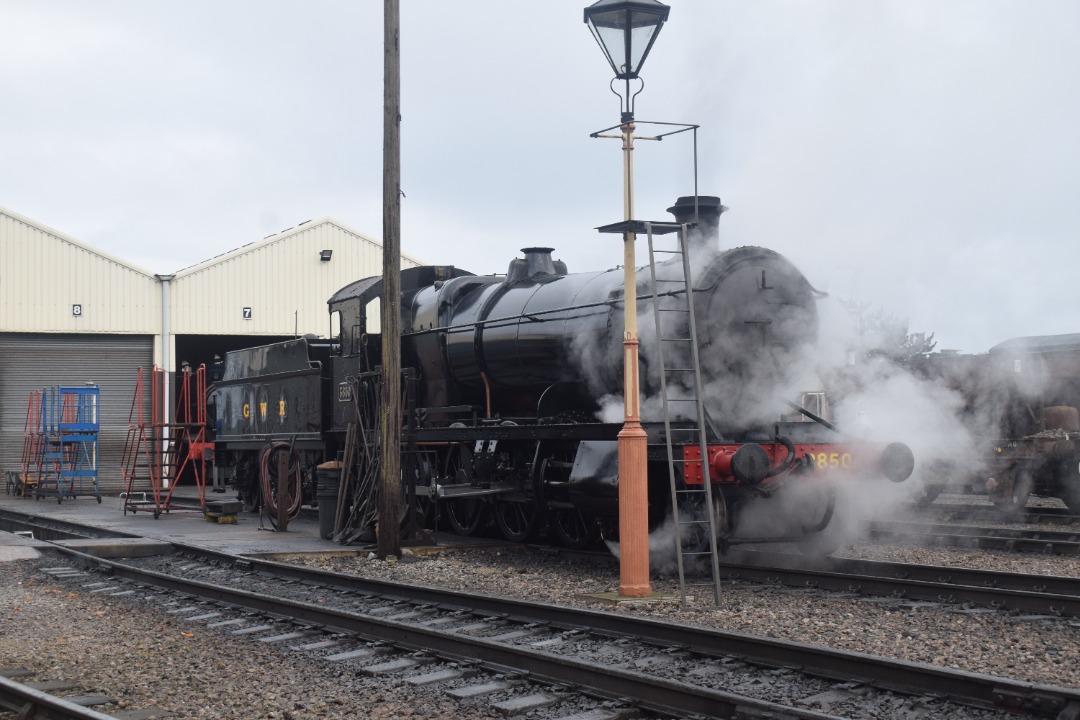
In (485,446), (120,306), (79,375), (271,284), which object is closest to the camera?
(485,446)

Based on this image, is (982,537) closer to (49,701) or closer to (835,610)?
(835,610)

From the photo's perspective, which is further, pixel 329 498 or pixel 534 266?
pixel 329 498

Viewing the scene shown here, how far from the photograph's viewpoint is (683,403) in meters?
11.3

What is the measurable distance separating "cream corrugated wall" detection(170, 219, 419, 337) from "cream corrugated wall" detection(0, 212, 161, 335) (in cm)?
99

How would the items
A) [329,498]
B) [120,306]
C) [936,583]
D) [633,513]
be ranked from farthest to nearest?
[120,306] → [329,498] → [633,513] → [936,583]

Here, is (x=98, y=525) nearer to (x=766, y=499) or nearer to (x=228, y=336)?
(x=766, y=499)

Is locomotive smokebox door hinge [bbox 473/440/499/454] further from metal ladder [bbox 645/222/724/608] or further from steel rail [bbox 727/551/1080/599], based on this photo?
steel rail [bbox 727/551/1080/599]

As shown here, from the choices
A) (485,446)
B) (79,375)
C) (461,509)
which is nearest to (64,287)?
(79,375)

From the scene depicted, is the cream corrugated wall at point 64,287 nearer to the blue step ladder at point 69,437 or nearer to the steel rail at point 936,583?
the blue step ladder at point 69,437

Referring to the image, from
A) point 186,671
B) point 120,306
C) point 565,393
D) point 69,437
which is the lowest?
point 186,671

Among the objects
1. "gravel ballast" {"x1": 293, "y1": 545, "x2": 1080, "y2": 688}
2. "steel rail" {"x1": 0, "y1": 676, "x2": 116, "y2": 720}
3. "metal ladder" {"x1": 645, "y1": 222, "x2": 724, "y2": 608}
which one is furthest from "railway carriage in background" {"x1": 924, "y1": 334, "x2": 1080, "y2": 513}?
"steel rail" {"x1": 0, "y1": 676, "x2": 116, "y2": 720}

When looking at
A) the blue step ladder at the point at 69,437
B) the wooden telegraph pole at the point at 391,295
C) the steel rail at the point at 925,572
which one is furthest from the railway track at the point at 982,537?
the blue step ladder at the point at 69,437

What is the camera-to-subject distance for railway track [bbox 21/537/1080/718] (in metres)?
5.71

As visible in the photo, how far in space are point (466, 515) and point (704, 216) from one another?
234 inches
